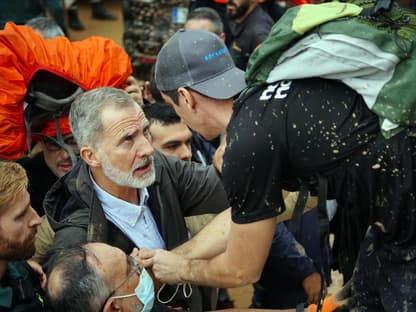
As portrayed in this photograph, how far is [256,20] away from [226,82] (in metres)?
3.87

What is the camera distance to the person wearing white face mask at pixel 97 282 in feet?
8.08

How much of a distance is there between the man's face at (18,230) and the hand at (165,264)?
1.58ft

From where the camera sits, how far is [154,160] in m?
3.30

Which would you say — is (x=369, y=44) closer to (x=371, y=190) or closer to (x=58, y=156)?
(x=371, y=190)

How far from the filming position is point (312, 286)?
149 inches

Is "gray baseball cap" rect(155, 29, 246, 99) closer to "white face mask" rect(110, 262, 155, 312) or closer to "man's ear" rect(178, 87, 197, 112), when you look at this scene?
"man's ear" rect(178, 87, 197, 112)

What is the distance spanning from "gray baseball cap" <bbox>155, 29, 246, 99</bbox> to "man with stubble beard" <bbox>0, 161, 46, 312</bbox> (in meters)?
0.80

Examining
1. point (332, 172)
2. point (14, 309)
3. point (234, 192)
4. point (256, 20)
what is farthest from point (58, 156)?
point (256, 20)

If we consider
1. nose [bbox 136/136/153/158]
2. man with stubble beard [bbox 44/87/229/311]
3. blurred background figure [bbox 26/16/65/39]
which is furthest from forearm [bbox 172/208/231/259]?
blurred background figure [bbox 26/16/65/39]

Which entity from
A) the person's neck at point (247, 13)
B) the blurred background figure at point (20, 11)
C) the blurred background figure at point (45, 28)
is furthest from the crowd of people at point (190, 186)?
the blurred background figure at point (20, 11)

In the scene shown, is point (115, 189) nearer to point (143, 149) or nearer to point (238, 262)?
point (143, 149)

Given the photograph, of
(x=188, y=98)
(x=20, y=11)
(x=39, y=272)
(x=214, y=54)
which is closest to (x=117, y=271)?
(x=39, y=272)

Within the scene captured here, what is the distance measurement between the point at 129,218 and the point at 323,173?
1.19m

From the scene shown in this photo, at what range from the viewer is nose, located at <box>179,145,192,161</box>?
13.1 feet
